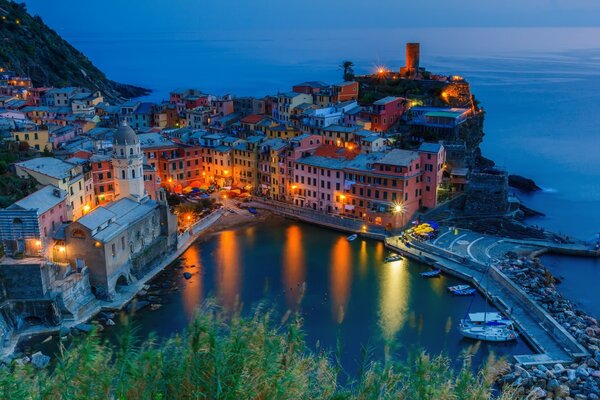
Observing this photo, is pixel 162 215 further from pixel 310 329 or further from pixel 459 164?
pixel 459 164

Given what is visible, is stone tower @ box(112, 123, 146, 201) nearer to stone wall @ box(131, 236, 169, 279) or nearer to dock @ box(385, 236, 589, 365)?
stone wall @ box(131, 236, 169, 279)

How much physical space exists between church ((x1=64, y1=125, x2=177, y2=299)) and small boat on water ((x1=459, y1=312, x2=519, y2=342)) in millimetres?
12970

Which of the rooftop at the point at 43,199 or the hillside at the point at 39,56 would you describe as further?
the hillside at the point at 39,56

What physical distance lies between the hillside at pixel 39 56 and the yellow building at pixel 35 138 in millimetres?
29055

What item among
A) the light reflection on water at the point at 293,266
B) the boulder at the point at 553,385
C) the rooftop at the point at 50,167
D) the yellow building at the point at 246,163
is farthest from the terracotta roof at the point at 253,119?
the boulder at the point at 553,385

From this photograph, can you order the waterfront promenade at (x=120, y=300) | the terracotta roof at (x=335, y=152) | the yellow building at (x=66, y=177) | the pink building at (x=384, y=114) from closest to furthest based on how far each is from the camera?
the waterfront promenade at (x=120, y=300) → the yellow building at (x=66, y=177) → the terracotta roof at (x=335, y=152) → the pink building at (x=384, y=114)

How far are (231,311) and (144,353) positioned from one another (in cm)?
1452

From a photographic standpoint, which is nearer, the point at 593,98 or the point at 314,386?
the point at 314,386

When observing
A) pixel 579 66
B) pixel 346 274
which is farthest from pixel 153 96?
pixel 579 66

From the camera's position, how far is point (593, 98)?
263ft

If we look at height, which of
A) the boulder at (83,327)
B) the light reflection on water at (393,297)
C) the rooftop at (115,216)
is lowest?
the light reflection on water at (393,297)

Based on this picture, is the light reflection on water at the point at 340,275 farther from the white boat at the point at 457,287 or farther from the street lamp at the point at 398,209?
the white boat at the point at 457,287

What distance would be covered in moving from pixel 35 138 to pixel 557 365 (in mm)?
28451

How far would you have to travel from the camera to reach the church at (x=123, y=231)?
2230 cm
